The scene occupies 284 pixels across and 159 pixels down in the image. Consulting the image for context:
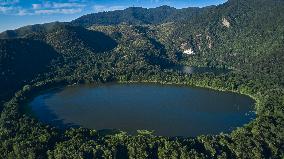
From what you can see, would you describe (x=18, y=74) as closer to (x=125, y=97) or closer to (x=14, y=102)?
(x=14, y=102)

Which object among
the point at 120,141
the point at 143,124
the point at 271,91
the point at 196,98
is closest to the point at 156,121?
the point at 143,124

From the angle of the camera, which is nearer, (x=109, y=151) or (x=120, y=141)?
(x=109, y=151)

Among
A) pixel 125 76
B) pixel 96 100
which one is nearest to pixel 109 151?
pixel 96 100

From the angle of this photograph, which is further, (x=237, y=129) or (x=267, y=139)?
(x=237, y=129)

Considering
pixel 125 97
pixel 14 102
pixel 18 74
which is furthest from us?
pixel 18 74

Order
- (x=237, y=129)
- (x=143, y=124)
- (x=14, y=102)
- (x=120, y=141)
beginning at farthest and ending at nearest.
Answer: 1. (x=14, y=102)
2. (x=143, y=124)
3. (x=237, y=129)
4. (x=120, y=141)

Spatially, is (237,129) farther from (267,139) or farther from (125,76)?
(125,76)
